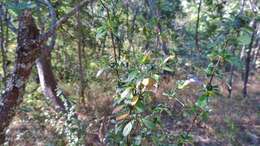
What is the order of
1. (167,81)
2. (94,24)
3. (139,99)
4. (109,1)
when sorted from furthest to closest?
(167,81) → (94,24) → (109,1) → (139,99)

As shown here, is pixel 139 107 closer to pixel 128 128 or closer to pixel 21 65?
pixel 128 128

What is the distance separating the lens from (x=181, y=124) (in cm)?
550

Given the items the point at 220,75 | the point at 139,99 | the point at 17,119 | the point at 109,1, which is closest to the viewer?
the point at 139,99

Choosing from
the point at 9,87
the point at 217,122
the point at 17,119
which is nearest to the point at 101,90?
the point at 17,119

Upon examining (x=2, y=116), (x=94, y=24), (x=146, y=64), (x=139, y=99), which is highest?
(x=94, y=24)

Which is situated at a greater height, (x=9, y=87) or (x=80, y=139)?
(x=9, y=87)

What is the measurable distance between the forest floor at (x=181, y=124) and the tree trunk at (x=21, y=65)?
129 centimetres

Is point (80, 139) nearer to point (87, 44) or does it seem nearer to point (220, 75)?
point (220, 75)

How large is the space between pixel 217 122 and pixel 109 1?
148 inches

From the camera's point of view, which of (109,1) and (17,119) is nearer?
(109,1)

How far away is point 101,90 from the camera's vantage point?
5645 millimetres

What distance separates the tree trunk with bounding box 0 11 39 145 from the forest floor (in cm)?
129

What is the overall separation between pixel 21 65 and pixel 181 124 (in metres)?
3.42

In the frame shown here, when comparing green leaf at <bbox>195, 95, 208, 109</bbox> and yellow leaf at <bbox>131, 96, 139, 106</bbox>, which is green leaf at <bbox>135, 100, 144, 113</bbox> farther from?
green leaf at <bbox>195, 95, 208, 109</bbox>
